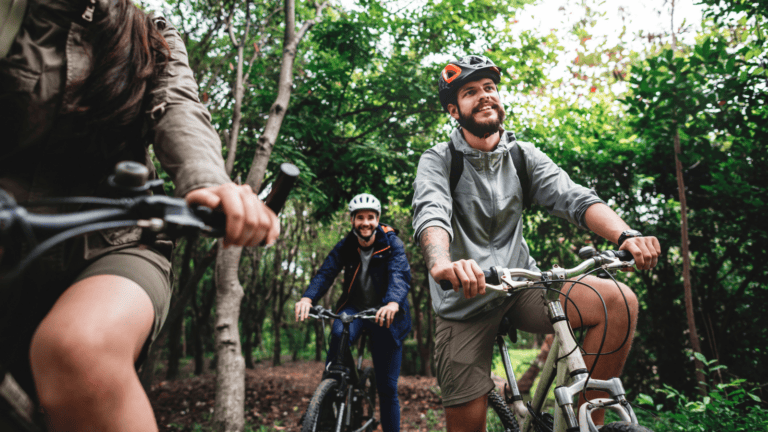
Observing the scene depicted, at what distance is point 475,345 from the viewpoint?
260 centimetres

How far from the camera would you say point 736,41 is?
5535 mm

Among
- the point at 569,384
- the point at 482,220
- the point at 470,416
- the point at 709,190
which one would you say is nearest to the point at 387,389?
the point at 470,416

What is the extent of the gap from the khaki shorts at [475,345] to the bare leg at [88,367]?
1.96 metres

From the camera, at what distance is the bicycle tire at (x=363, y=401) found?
439 centimetres

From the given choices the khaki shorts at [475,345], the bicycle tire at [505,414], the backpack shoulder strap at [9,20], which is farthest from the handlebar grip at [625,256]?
the backpack shoulder strap at [9,20]

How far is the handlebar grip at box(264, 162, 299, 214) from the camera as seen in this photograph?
97 cm

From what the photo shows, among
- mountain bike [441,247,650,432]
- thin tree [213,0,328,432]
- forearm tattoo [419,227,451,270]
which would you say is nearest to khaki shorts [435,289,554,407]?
mountain bike [441,247,650,432]

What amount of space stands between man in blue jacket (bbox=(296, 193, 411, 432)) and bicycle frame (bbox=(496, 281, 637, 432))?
6.83ft

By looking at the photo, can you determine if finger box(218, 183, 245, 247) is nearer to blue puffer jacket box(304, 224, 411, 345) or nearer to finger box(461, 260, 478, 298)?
finger box(461, 260, 478, 298)

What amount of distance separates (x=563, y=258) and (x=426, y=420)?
3.60 metres

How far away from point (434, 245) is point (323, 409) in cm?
241

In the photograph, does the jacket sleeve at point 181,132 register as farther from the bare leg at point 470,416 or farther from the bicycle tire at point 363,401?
the bicycle tire at point 363,401

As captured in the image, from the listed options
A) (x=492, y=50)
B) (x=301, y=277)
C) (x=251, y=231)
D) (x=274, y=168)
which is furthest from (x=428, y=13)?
(x=301, y=277)

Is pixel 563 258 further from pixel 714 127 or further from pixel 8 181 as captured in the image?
pixel 8 181
